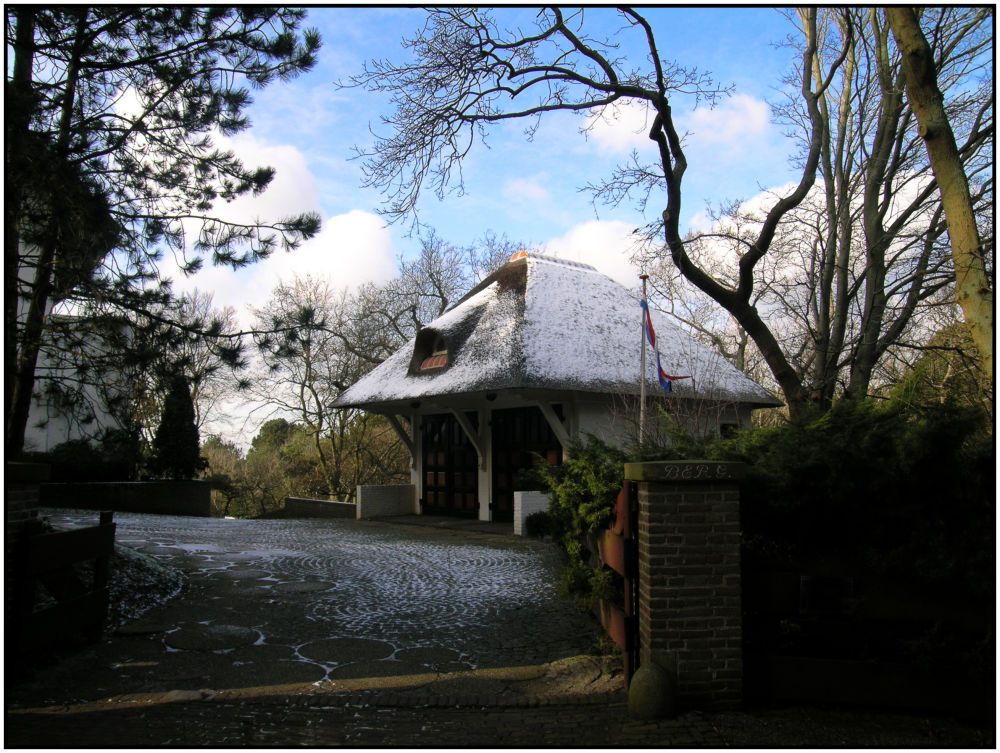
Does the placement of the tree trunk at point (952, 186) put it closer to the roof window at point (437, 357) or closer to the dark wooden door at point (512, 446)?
the dark wooden door at point (512, 446)

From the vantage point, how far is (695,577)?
14.6ft

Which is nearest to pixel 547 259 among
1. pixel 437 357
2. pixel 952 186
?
pixel 437 357

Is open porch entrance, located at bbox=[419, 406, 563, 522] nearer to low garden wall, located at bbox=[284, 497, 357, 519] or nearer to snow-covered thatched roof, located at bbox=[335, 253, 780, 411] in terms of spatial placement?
snow-covered thatched roof, located at bbox=[335, 253, 780, 411]

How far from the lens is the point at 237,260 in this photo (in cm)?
803

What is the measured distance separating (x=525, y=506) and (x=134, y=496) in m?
13.3

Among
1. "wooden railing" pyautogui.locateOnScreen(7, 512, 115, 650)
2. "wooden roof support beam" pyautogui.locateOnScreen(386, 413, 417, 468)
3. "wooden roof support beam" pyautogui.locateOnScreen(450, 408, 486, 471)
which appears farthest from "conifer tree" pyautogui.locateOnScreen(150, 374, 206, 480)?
"wooden railing" pyautogui.locateOnScreen(7, 512, 115, 650)

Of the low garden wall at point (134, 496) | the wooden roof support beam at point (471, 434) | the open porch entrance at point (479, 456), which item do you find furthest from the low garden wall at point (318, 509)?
the wooden roof support beam at point (471, 434)

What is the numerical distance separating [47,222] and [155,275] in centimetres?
153

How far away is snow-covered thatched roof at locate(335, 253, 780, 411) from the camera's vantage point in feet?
48.5

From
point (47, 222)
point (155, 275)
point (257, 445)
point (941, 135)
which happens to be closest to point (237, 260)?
point (155, 275)

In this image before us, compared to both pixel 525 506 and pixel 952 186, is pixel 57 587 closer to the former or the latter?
pixel 525 506

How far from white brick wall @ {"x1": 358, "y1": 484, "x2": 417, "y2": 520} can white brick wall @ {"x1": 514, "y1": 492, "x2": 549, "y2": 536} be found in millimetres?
5906

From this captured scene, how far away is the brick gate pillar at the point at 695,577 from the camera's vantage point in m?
4.41

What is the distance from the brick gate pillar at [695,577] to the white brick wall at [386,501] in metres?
16.0
